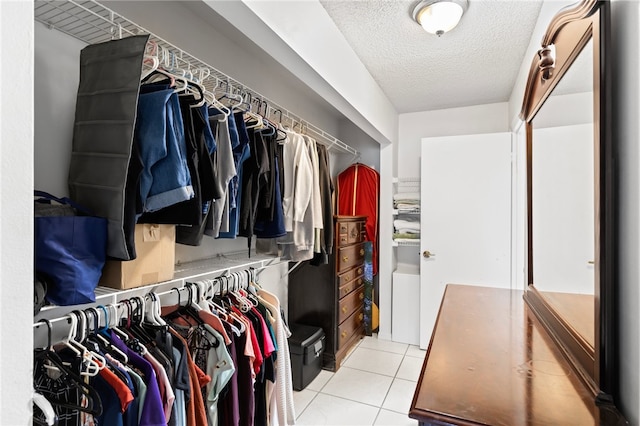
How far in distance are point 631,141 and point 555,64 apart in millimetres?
616

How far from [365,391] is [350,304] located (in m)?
0.86

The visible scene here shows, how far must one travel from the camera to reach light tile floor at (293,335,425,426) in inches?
86.3

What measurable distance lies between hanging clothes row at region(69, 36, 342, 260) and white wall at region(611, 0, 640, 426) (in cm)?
122

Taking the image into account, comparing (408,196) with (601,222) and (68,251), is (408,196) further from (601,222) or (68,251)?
(68,251)

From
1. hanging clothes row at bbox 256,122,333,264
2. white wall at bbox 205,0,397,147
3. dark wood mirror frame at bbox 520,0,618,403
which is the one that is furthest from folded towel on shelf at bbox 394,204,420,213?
A: dark wood mirror frame at bbox 520,0,618,403

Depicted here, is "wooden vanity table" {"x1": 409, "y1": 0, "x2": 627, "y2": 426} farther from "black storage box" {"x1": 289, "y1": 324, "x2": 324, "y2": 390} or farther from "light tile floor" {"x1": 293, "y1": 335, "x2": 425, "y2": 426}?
"black storage box" {"x1": 289, "y1": 324, "x2": 324, "y2": 390}

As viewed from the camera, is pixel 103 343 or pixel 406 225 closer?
pixel 103 343

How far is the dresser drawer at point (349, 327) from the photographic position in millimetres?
3010

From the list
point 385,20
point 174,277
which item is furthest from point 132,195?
point 385,20

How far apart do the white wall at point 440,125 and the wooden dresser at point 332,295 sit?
3.40 feet

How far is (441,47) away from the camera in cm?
231

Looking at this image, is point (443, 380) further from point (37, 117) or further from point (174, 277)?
point (37, 117)

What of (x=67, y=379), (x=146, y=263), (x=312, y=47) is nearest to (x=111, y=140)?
(x=146, y=263)

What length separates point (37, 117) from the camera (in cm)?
122
